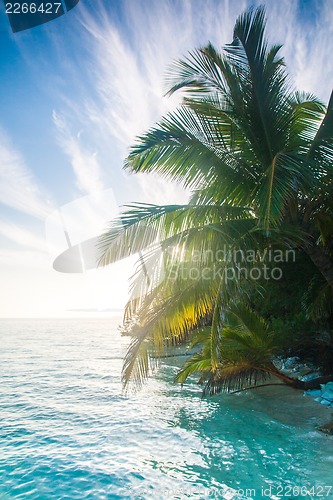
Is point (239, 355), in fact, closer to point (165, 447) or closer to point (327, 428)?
point (327, 428)

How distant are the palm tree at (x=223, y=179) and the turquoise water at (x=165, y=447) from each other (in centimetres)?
163

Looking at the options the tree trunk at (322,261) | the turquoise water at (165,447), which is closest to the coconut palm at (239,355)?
the turquoise water at (165,447)

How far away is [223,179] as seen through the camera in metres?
6.11

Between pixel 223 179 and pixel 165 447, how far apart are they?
5121 mm

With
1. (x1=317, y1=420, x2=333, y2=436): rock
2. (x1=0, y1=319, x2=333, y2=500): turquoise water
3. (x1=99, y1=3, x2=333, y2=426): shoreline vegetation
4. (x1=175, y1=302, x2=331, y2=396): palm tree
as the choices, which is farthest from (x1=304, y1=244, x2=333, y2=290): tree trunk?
(x1=0, y1=319, x2=333, y2=500): turquoise water

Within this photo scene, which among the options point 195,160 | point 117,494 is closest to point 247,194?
point 195,160

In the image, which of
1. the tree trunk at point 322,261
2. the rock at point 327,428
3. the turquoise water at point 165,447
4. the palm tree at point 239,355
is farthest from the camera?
the palm tree at point 239,355

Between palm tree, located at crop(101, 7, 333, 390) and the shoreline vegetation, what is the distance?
0.02 metres

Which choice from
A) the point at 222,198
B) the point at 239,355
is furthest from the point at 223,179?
the point at 239,355

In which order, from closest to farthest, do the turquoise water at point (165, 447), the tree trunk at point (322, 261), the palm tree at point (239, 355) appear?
the turquoise water at point (165, 447)
the tree trunk at point (322, 261)
the palm tree at point (239, 355)

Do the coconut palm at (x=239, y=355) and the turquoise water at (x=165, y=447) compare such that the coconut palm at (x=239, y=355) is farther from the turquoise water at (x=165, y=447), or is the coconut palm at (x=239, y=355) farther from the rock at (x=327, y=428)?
the rock at (x=327, y=428)

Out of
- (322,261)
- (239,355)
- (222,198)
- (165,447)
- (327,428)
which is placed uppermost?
(222,198)

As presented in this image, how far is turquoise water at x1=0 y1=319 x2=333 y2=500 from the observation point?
4.71 meters

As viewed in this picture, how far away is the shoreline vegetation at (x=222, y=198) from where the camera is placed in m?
5.16
